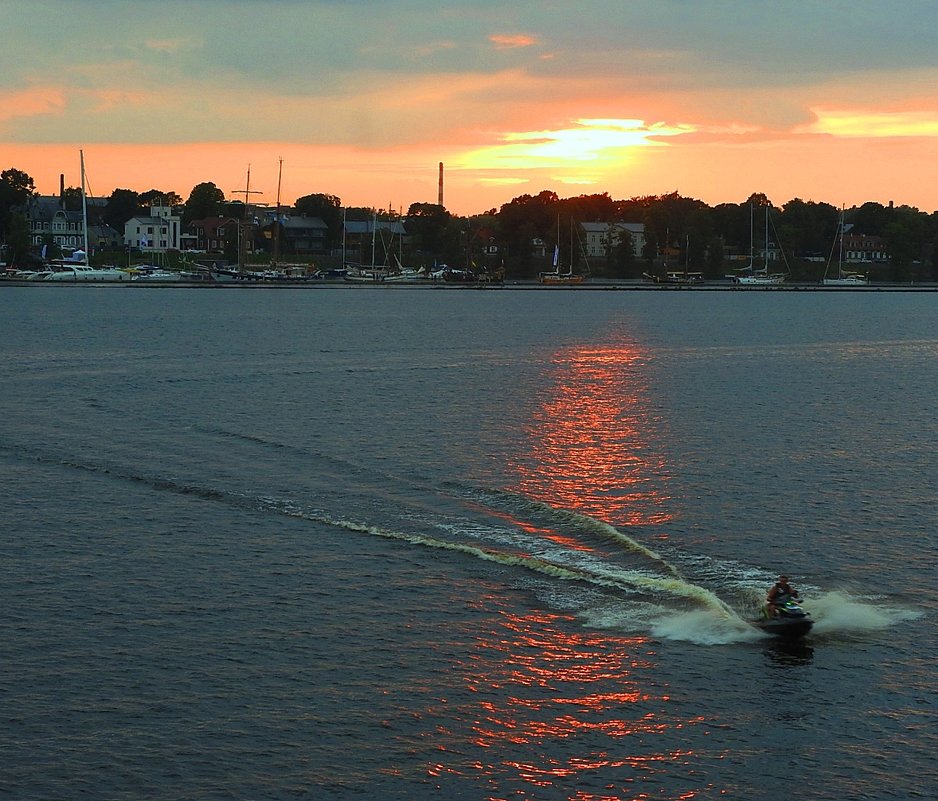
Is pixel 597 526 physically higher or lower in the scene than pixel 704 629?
higher

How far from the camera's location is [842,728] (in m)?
32.6

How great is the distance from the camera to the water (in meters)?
30.4

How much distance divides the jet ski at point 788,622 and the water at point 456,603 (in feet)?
1.73

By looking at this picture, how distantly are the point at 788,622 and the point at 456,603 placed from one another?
1130 centimetres

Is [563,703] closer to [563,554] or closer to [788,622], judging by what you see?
[788,622]

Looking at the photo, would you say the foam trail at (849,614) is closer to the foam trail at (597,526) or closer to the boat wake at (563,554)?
the boat wake at (563,554)

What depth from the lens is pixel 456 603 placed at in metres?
42.0

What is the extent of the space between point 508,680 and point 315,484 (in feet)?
89.9

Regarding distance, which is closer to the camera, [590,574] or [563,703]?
[563,703]

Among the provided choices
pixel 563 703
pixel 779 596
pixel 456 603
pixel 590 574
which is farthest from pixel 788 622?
pixel 456 603

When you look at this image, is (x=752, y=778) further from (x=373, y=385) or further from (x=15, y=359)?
(x=15, y=359)

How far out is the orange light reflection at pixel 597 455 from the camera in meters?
57.8

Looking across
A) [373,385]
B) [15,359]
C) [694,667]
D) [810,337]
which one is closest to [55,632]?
[694,667]

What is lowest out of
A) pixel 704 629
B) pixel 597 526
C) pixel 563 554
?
pixel 704 629
